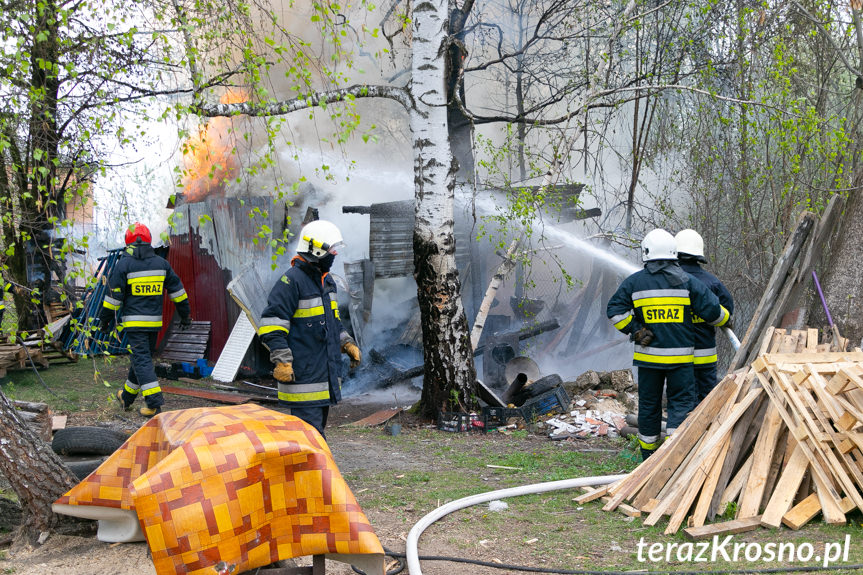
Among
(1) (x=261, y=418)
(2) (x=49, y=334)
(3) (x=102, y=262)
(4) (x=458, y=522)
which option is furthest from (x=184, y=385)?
(1) (x=261, y=418)

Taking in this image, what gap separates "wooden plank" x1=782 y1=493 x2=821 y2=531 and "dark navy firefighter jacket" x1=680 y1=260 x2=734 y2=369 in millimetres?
1880

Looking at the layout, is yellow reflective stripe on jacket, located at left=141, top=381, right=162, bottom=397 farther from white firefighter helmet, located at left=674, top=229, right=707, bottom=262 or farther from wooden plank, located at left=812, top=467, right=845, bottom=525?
wooden plank, located at left=812, top=467, right=845, bottom=525

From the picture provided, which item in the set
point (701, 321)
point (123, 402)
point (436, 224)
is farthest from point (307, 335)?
point (123, 402)

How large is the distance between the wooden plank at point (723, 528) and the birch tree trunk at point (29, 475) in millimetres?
3505

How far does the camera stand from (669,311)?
557 cm

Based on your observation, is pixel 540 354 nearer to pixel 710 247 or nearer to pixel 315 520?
pixel 710 247

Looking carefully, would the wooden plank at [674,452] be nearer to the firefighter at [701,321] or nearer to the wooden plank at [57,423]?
the firefighter at [701,321]

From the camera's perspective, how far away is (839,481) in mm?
4000

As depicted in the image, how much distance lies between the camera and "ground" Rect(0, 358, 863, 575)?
3705 millimetres

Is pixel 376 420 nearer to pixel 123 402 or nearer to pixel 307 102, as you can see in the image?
pixel 123 402

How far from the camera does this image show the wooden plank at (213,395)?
8.91 m

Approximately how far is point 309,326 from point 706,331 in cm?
323

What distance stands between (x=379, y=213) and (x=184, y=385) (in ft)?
12.4

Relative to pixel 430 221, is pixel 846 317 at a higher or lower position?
lower
